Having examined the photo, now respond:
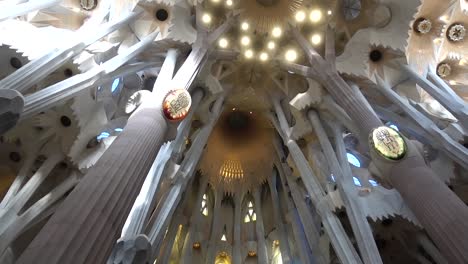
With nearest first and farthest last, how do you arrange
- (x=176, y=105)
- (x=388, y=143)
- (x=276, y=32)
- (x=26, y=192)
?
1. (x=388, y=143)
2. (x=176, y=105)
3. (x=26, y=192)
4. (x=276, y=32)

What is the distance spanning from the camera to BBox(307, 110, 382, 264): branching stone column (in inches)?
346

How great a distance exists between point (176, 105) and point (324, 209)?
559 cm

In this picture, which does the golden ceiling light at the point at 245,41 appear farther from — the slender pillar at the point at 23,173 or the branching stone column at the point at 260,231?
the slender pillar at the point at 23,173

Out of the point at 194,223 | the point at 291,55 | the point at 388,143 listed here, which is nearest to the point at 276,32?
the point at 291,55

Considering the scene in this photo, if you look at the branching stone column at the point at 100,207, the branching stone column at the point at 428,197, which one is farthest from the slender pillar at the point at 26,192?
the branching stone column at the point at 428,197

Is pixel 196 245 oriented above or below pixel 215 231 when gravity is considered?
below

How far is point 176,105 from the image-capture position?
801 centimetres

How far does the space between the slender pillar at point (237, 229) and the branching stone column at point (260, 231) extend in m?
0.76

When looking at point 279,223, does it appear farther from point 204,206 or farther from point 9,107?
point 9,107

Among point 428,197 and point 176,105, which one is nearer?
point 428,197

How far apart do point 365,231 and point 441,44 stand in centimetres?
762

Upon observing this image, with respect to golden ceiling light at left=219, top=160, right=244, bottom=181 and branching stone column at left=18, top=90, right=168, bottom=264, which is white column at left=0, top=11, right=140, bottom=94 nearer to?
branching stone column at left=18, top=90, right=168, bottom=264

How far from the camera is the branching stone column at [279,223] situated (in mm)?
14820

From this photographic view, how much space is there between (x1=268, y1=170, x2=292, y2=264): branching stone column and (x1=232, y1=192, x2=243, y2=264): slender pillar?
1.59m
